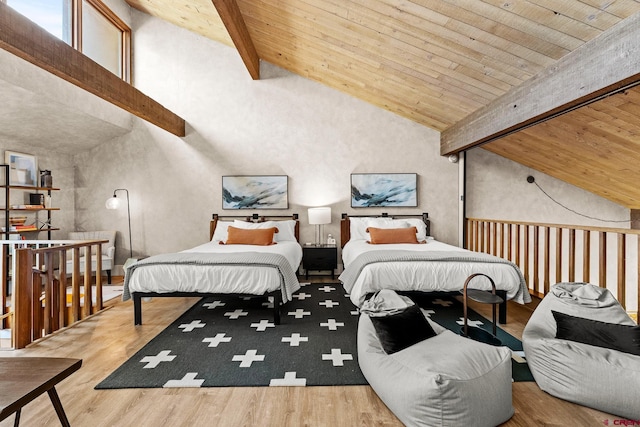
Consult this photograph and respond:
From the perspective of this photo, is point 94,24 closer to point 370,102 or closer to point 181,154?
point 181,154

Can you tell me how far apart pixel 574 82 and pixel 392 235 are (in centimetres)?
255

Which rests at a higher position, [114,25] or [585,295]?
[114,25]

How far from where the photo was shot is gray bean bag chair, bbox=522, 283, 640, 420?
5.65 ft

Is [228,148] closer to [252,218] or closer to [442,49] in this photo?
[252,218]

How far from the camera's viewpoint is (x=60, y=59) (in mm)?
2654

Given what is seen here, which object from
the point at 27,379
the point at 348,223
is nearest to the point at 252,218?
the point at 348,223

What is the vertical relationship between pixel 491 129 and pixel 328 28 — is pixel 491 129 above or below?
below

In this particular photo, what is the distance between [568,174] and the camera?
4.59 meters

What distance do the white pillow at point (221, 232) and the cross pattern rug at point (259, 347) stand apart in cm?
A: 116

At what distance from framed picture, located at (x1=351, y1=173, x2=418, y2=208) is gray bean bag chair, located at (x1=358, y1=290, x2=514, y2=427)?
343cm

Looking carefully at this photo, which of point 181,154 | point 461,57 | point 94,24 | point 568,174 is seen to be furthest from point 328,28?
point 568,174

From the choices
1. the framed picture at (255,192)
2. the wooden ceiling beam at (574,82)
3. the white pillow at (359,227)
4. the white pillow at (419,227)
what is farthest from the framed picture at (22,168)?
the wooden ceiling beam at (574,82)

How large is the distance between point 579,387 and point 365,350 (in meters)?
1.17

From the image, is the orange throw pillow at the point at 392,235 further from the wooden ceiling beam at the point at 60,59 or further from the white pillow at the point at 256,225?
the wooden ceiling beam at the point at 60,59
